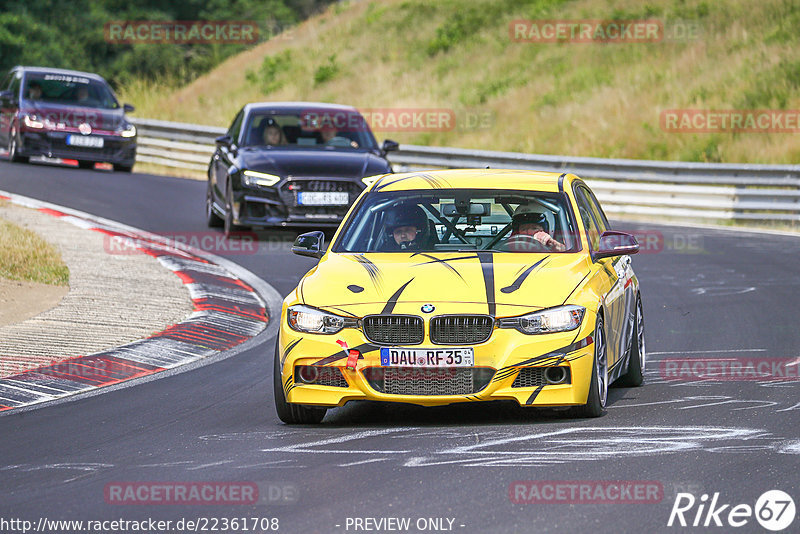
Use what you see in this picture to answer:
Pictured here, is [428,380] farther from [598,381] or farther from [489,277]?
[598,381]

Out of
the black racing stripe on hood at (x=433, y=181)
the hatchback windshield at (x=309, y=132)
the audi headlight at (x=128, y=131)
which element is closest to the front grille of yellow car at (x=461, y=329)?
the black racing stripe on hood at (x=433, y=181)

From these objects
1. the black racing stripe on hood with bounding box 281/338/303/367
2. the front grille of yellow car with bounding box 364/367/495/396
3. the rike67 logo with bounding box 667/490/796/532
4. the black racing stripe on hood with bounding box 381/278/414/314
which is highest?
the black racing stripe on hood with bounding box 381/278/414/314

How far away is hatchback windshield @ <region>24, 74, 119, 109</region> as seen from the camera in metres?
27.4

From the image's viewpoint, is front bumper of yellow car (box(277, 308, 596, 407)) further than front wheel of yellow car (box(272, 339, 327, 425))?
No

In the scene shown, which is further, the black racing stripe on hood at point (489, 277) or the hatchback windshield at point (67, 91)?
→ the hatchback windshield at point (67, 91)

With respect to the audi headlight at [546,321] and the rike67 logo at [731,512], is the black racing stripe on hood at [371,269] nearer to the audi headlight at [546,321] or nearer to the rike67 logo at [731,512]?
the audi headlight at [546,321]

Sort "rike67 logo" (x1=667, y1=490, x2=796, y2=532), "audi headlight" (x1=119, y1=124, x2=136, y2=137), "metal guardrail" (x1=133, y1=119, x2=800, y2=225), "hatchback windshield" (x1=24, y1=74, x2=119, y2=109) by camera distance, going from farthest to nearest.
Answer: "hatchback windshield" (x1=24, y1=74, x2=119, y2=109) < "audi headlight" (x1=119, y1=124, x2=136, y2=137) < "metal guardrail" (x1=133, y1=119, x2=800, y2=225) < "rike67 logo" (x1=667, y1=490, x2=796, y2=532)

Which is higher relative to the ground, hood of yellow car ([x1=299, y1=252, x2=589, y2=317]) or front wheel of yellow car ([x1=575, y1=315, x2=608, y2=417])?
hood of yellow car ([x1=299, y1=252, x2=589, y2=317])

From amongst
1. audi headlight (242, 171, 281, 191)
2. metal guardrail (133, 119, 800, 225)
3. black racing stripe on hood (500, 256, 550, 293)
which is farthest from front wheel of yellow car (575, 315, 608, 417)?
metal guardrail (133, 119, 800, 225)

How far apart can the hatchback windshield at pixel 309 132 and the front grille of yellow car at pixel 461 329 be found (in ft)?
37.5

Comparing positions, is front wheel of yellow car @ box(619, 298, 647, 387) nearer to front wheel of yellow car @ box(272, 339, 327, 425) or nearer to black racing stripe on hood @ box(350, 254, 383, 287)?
black racing stripe on hood @ box(350, 254, 383, 287)

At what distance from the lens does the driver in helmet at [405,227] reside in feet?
30.1

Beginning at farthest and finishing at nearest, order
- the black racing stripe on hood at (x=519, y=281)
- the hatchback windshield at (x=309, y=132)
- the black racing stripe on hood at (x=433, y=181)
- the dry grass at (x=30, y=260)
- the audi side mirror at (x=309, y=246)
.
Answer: the hatchback windshield at (x=309, y=132) → the dry grass at (x=30, y=260) → the black racing stripe on hood at (x=433, y=181) → the audi side mirror at (x=309, y=246) → the black racing stripe on hood at (x=519, y=281)

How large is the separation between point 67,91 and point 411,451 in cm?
2166
